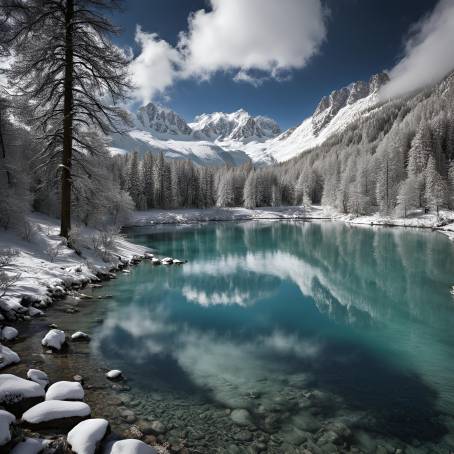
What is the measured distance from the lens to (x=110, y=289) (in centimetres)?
1585

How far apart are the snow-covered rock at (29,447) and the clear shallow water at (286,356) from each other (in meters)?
2.35

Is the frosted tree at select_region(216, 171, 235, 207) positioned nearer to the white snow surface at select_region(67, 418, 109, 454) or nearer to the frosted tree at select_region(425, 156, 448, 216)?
the frosted tree at select_region(425, 156, 448, 216)

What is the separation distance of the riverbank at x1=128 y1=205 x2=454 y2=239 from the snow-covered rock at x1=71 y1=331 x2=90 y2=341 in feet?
178

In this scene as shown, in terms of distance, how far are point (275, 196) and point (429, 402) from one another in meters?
105

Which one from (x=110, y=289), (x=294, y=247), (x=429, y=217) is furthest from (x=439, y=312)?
(x=429, y=217)

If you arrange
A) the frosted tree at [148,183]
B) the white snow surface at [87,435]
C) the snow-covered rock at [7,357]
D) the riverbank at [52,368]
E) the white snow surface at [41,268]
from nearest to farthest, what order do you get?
the white snow surface at [87,435] < the riverbank at [52,368] < the snow-covered rock at [7,357] < the white snow surface at [41,268] < the frosted tree at [148,183]

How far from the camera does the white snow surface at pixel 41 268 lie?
10.4m

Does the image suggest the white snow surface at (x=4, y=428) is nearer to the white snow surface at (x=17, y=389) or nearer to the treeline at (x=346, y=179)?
the white snow surface at (x=17, y=389)

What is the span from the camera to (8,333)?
8359 millimetres

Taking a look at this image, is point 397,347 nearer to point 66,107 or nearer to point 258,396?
point 258,396

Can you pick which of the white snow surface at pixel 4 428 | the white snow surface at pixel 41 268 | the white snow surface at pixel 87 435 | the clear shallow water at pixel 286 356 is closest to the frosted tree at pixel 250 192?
the clear shallow water at pixel 286 356

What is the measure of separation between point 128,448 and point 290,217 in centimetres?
9504

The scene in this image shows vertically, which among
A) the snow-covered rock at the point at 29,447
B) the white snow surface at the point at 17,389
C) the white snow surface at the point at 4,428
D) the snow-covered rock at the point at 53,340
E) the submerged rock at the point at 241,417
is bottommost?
the submerged rock at the point at 241,417

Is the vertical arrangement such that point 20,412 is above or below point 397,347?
above
